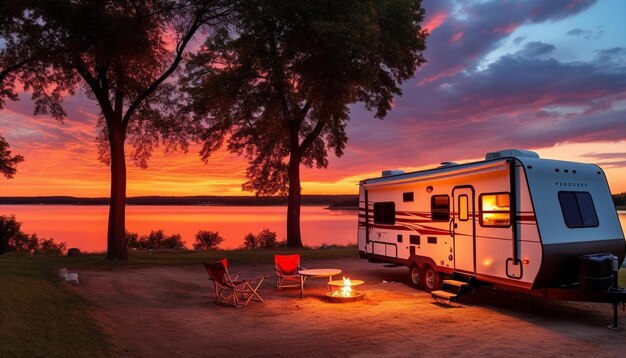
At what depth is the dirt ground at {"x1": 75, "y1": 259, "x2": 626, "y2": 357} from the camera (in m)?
7.57

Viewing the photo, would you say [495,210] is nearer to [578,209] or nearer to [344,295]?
[578,209]

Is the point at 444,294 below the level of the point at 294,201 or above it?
below

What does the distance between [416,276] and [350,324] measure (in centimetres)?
406

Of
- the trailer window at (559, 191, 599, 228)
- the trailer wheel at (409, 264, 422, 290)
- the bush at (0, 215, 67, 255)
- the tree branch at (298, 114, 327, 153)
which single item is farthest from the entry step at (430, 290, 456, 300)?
the bush at (0, 215, 67, 255)

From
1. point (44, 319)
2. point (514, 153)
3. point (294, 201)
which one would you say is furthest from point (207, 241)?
point (514, 153)

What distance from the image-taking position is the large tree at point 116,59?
16750 mm

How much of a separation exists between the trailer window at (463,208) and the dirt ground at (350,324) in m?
1.85

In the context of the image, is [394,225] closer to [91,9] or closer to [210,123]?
[91,9]

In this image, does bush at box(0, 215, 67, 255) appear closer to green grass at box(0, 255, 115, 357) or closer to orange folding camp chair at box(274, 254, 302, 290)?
green grass at box(0, 255, 115, 357)

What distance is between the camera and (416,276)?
12703 mm

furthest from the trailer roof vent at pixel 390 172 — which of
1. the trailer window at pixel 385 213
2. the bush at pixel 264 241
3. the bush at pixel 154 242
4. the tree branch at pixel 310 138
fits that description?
the bush at pixel 154 242

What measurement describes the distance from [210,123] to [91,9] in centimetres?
1059

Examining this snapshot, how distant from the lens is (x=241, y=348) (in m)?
7.71

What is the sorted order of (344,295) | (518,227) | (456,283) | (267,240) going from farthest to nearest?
(267,240)
(344,295)
(456,283)
(518,227)
